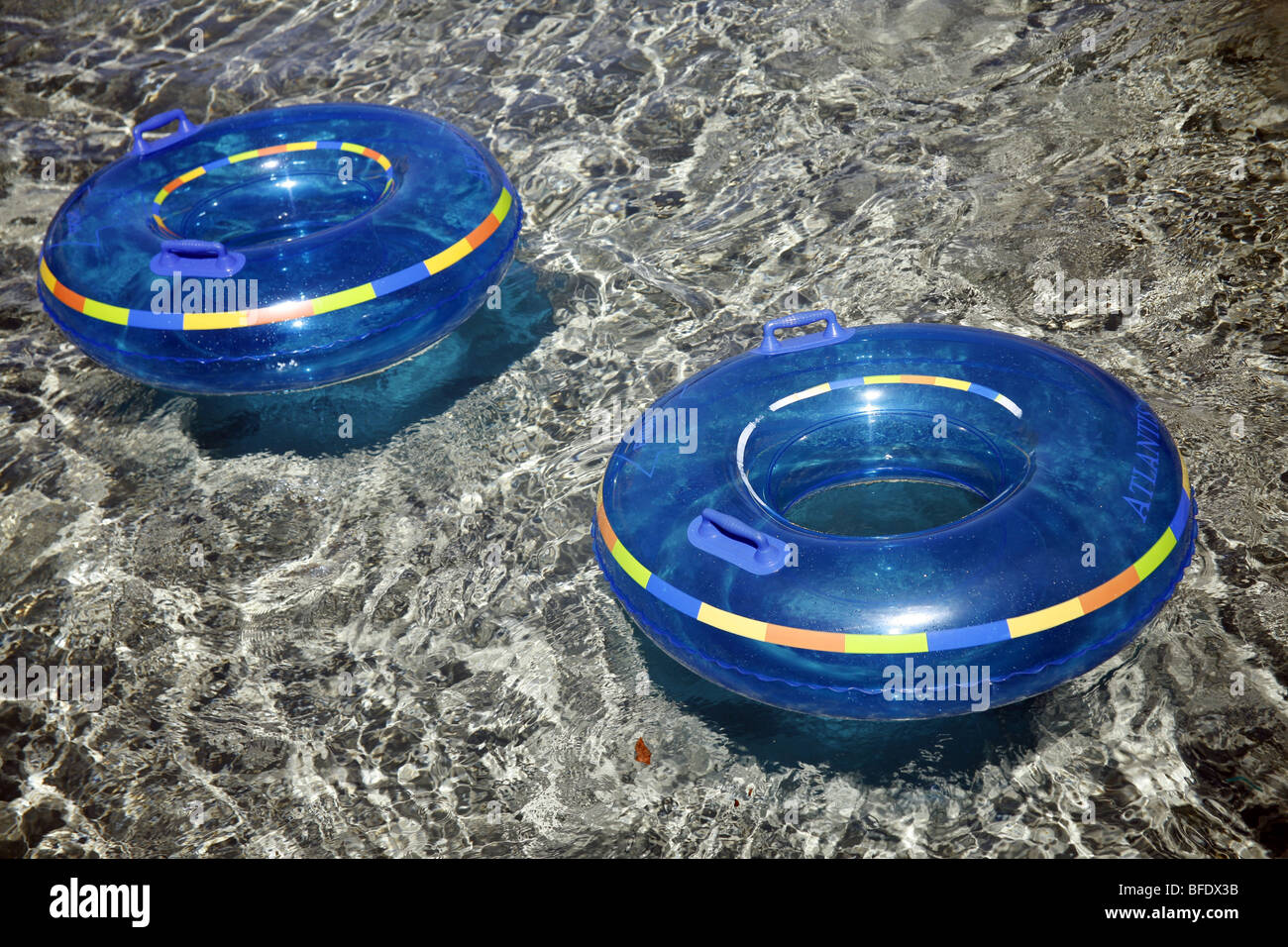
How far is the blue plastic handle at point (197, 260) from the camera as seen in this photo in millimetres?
3643

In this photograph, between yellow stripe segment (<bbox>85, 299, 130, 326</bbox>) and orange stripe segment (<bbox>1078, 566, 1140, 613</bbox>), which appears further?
yellow stripe segment (<bbox>85, 299, 130, 326</bbox>)

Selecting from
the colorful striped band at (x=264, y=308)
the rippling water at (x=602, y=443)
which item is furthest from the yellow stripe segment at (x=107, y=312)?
the rippling water at (x=602, y=443)

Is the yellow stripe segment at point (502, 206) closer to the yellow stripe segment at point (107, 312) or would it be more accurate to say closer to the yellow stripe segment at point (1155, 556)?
the yellow stripe segment at point (107, 312)

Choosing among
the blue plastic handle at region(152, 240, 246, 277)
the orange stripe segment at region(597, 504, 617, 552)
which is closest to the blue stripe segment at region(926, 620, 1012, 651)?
the orange stripe segment at region(597, 504, 617, 552)

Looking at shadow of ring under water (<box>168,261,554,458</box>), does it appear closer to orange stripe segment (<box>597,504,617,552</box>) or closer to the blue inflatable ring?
the blue inflatable ring

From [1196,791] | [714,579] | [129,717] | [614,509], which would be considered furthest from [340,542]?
[1196,791]

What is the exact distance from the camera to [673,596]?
2.67 m

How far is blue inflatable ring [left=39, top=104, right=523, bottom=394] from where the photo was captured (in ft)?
11.9

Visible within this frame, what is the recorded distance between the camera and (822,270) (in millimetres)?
4449

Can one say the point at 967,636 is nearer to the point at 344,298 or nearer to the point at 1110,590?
the point at 1110,590

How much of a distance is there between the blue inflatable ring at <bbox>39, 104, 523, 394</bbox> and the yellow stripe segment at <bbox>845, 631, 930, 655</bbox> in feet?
6.57

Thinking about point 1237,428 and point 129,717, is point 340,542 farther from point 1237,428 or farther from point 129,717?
point 1237,428

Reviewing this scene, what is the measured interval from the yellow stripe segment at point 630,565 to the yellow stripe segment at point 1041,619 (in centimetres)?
85

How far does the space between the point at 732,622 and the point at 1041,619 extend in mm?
681
